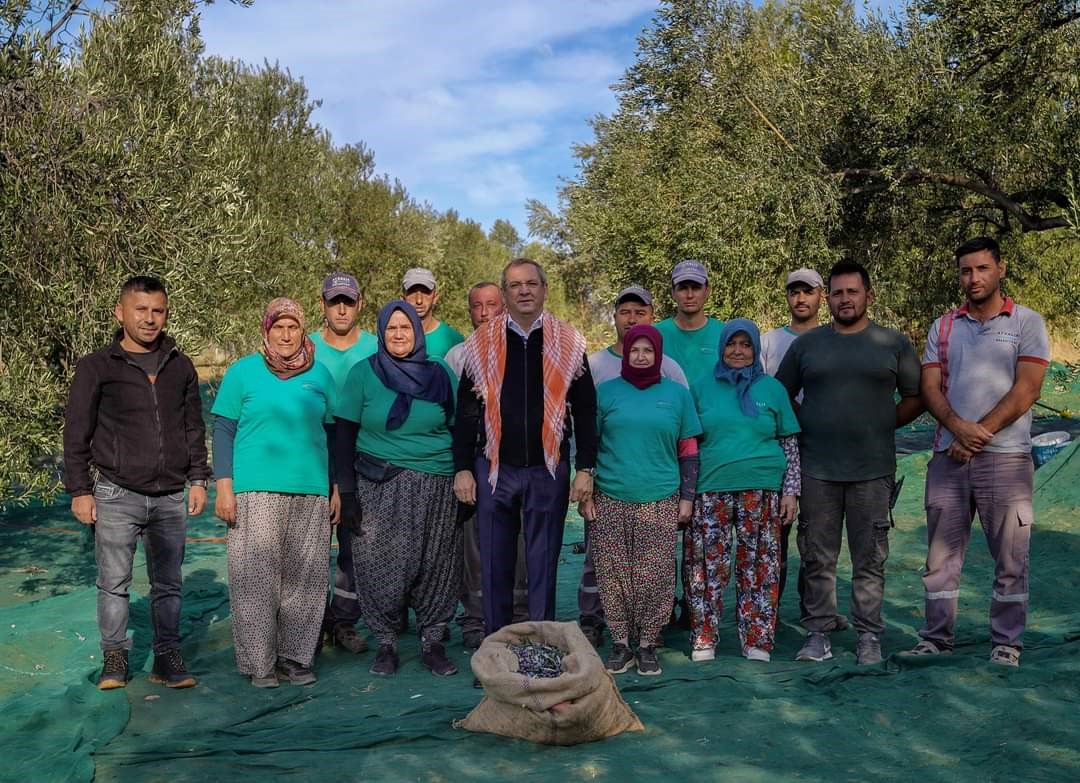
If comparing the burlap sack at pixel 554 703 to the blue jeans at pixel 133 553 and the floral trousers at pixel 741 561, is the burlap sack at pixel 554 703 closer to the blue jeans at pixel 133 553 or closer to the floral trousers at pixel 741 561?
the floral trousers at pixel 741 561

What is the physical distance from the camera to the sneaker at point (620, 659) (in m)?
5.47

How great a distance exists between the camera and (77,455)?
16.9 feet

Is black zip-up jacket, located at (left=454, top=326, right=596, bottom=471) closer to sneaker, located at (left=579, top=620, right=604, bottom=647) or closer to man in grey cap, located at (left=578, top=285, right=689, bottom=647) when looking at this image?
man in grey cap, located at (left=578, top=285, right=689, bottom=647)

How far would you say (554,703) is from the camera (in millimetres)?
4215

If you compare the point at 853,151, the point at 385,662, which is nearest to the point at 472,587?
the point at 385,662

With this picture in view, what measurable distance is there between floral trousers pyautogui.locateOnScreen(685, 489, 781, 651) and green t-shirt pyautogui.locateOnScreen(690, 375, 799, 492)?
9 cm

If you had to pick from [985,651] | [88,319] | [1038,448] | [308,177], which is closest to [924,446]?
[1038,448]

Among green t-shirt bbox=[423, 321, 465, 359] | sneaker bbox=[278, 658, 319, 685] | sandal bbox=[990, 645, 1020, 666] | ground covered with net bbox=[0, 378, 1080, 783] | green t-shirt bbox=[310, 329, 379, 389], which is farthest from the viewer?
green t-shirt bbox=[423, 321, 465, 359]

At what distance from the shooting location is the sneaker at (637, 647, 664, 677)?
5383mm

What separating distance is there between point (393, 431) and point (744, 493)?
2.05 metres

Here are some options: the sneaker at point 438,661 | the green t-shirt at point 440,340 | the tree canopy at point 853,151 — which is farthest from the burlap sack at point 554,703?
the tree canopy at point 853,151

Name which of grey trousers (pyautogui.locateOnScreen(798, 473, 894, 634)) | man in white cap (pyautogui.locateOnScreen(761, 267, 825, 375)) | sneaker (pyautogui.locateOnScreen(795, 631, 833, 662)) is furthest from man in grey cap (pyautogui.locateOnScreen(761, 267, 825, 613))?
sneaker (pyautogui.locateOnScreen(795, 631, 833, 662))

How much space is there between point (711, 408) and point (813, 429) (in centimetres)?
59

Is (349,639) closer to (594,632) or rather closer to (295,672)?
(295,672)
